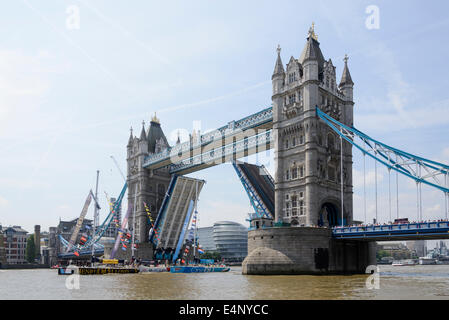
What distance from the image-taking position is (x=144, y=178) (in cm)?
10688

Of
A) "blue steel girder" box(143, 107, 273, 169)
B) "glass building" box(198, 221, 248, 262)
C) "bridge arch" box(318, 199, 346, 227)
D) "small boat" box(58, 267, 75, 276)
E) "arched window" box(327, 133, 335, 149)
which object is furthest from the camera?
"glass building" box(198, 221, 248, 262)

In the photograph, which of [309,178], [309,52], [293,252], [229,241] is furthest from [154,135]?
[229,241]

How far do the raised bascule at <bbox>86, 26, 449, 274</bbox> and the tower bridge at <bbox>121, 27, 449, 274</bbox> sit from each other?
0.43ft

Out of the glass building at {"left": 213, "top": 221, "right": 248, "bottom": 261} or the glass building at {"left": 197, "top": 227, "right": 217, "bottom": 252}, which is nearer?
the glass building at {"left": 213, "top": 221, "right": 248, "bottom": 261}

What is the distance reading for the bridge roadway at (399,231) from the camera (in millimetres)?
54125

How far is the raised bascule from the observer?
196 feet

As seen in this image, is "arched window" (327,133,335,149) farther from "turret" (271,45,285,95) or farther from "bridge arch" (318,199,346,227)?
"turret" (271,45,285,95)

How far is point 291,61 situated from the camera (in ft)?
235

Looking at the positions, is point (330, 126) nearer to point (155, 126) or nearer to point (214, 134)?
point (214, 134)

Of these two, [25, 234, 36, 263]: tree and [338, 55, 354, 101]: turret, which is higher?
[338, 55, 354, 101]: turret

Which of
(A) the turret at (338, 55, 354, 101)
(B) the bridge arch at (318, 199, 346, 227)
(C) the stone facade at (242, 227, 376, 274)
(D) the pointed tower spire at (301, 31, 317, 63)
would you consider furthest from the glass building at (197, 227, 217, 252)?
(D) the pointed tower spire at (301, 31, 317, 63)

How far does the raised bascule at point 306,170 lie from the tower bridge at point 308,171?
0.43 feet

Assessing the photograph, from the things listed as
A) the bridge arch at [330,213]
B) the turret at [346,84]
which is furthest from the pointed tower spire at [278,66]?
the bridge arch at [330,213]
